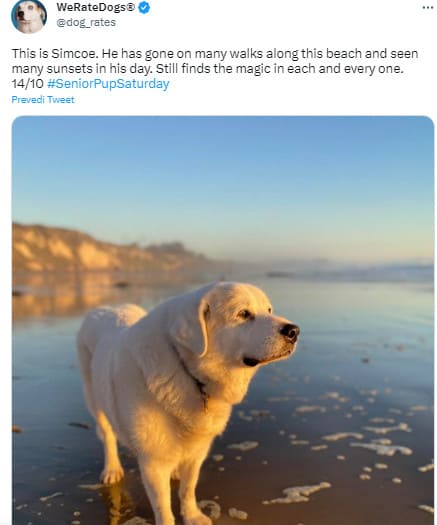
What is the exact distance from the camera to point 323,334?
8.17 meters

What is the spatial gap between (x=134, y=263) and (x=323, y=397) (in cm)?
1954

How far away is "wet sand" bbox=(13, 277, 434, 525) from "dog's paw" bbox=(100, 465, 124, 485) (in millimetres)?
63

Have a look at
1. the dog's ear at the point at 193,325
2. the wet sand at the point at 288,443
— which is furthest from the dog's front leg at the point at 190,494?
the dog's ear at the point at 193,325

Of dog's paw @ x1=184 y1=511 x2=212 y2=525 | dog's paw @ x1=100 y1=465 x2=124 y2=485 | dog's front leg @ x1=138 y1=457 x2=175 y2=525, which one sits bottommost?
dog's paw @ x1=184 y1=511 x2=212 y2=525

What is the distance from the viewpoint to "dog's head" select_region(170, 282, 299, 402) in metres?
2.67
